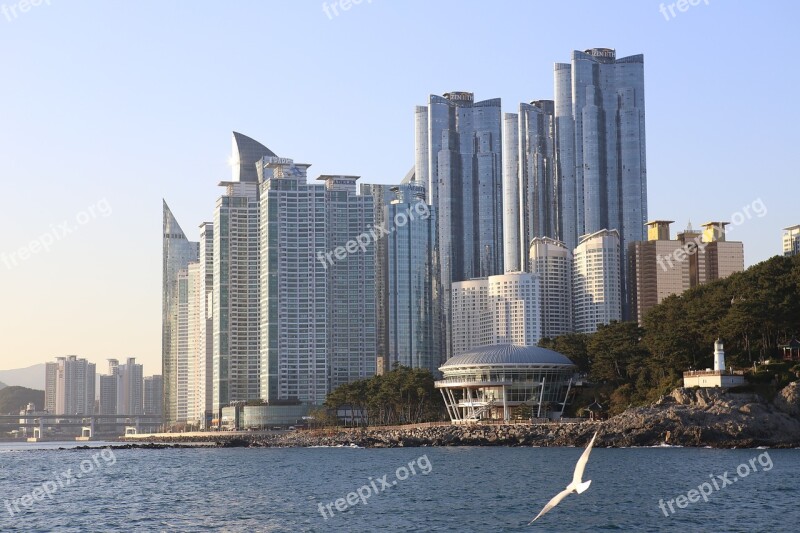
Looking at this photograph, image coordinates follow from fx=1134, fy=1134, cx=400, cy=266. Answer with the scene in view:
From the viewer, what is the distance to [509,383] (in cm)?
16612

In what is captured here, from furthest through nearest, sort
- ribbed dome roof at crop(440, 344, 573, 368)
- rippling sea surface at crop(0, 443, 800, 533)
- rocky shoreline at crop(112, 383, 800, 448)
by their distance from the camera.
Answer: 1. ribbed dome roof at crop(440, 344, 573, 368)
2. rocky shoreline at crop(112, 383, 800, 448)
3. rippling sea surface at crop(0, 443, 800, 533)

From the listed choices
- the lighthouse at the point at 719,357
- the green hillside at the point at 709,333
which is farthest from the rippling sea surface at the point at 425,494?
the green hillside at the point at 709,333

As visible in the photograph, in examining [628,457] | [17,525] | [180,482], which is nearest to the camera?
[17,525]

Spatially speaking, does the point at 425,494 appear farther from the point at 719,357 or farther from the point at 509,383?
the point at 509,383

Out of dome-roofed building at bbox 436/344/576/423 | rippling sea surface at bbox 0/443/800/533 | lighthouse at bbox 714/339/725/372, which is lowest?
rippling sea surface at bbox 0/443/800/533

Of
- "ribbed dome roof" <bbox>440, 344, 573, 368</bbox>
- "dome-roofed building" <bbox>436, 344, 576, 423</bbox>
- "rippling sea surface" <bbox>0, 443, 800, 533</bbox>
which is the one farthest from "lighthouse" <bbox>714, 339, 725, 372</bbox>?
"ribbed dome roof" <bbox>440, 344, 573, 368</bbox>

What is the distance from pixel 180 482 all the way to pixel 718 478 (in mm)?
43597

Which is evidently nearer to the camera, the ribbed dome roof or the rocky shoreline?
the rocky shoreline

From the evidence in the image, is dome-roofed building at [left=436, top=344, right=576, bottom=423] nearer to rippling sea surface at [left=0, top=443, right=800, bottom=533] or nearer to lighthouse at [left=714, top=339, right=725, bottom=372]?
lighthouse at [left=714, top=339, right=725, bottom=372]

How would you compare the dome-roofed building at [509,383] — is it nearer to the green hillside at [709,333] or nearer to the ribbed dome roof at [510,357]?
the ribbed dome roof at [510,357]

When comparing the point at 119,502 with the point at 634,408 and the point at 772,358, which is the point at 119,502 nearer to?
the point at 634,408

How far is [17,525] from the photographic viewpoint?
6462cm

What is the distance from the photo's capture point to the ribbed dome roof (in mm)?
164875

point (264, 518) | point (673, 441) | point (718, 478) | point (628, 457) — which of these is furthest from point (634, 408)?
point (264, 518)
